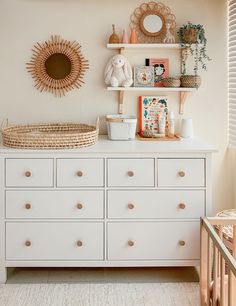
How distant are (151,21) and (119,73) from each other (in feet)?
1.48

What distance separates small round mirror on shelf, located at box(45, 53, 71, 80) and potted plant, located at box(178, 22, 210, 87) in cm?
84

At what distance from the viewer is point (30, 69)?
378 cm

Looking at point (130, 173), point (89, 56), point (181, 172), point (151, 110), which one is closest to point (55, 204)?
point (130, 173)

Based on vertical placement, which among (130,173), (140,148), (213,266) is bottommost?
(213,266)

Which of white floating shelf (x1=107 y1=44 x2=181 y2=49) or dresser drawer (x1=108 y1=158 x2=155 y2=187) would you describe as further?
white floating shelf (x1=107 y1=44 x2=181 y2=49)

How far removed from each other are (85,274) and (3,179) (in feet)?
2.75

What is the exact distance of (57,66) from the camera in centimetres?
380

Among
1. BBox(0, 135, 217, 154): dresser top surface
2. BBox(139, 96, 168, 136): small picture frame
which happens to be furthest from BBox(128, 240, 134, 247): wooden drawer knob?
BBox(139, 96, 168, 136): small picture frame

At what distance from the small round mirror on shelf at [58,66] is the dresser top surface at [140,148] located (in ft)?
2.12

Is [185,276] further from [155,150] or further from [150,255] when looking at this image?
[155,150]

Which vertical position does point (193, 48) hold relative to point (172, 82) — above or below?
above

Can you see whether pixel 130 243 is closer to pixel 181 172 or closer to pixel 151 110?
pixel 181 172

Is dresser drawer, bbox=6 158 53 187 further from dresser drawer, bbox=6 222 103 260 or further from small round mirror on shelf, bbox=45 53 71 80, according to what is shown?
small round mirror on shelf, bbox=45 53 71 80

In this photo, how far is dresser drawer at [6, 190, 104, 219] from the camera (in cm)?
325
